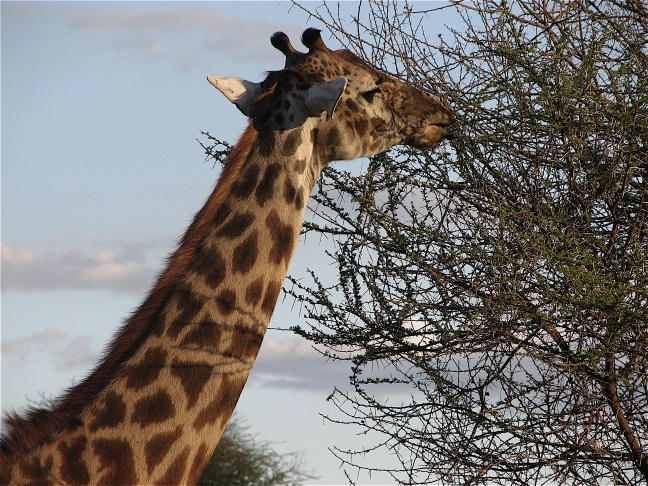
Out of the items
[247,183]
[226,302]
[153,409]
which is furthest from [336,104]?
[153,409]

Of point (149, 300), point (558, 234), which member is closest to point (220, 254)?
point (149, 300)

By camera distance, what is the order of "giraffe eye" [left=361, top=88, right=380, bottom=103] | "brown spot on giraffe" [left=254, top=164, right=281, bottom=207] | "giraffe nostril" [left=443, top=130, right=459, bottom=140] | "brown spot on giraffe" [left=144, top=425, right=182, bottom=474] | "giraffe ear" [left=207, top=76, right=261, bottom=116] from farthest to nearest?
"giraffe nostril" [left=443, top=130, right=459, bottom=140], "giraffe eye" [left=361, top=88, right=380, bottom=103], "giraffe ear" [left=207, top=76, right=261, bottom=116], "brown spot on giraffe" [left=254, top=164, right=281, bottom=207], "brown spot on giraffe" [left=144, top=425, right=182, bottom=474]

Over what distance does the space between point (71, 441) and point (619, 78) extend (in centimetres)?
456

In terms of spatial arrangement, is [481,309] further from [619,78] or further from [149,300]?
[149,300]

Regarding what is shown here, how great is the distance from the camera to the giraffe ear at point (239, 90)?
4965 mm

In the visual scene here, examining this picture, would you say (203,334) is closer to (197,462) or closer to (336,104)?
(197,462)

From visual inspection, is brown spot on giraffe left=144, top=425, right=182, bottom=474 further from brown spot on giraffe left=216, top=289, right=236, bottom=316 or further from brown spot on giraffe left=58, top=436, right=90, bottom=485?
brown spot on giraffe left=216, top=289, right=236, bottom=316

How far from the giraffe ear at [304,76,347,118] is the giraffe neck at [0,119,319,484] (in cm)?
24

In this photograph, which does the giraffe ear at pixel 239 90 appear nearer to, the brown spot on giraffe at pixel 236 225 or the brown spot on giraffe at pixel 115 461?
the brown spot on giraffe at pixel 236 225

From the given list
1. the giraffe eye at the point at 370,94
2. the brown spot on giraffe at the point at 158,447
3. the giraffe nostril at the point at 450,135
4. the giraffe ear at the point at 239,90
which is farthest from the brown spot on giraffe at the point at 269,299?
the giraffe nostril at the point at 450,135

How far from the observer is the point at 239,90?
197 inches

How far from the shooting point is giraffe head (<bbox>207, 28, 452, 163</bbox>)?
4941 millimetres

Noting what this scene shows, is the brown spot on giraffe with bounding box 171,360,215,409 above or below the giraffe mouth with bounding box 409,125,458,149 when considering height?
below

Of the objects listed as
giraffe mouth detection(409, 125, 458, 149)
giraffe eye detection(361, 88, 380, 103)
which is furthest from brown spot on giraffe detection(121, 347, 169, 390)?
giraffe mouth detection(409, 125, 458, 149)
